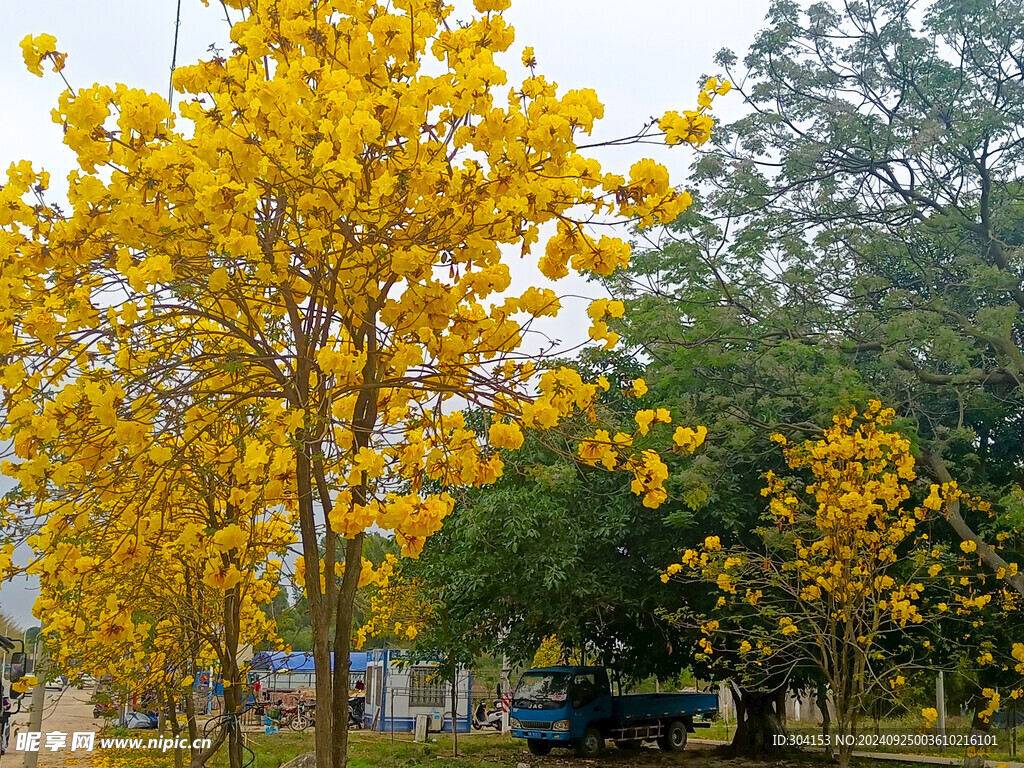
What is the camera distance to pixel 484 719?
78.0 feet

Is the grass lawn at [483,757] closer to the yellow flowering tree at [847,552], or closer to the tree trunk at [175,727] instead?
the tree trunk at [175,727]

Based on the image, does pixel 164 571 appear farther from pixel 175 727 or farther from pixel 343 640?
pixel 343 640

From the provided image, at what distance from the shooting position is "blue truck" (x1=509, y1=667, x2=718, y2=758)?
15.0m

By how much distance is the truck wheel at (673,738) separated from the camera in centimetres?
1630

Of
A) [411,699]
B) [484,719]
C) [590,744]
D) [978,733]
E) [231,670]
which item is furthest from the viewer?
[484,719]

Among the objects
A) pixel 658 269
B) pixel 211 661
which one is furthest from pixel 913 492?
pixel 211 661

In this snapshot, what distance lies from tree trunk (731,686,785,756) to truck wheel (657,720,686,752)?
1.70 meters

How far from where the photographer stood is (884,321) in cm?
880

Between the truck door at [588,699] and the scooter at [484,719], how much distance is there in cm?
823

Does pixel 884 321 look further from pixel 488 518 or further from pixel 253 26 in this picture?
pixel 253 26

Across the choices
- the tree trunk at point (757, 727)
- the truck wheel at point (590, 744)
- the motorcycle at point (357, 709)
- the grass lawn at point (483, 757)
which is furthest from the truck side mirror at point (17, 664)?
the motorcycle at point (357, 709)

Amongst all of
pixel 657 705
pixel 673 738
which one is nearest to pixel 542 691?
pixel 657 705

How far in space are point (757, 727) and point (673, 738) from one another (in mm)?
2312

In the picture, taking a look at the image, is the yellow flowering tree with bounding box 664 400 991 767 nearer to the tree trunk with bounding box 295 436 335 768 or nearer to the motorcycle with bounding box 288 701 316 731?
the tree trunk with bounding box 295 436 335 768
